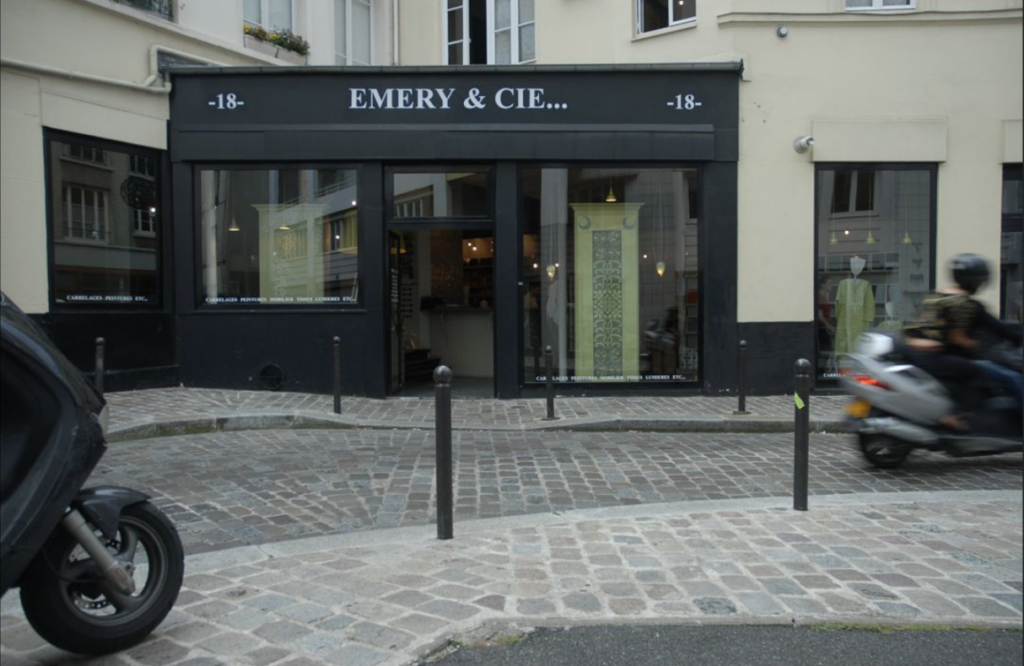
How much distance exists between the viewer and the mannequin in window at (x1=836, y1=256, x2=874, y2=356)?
1142cm

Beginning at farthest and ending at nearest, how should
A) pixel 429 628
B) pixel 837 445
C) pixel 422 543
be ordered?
1. pixel 837 445
2. pixel 422 543
3. pixel 429 628

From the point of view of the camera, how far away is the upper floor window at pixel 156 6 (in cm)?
1026

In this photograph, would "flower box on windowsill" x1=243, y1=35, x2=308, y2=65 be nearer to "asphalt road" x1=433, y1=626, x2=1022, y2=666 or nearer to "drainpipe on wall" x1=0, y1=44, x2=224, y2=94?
"drainpipe on wall" x1=0, y1=44, x2=224, y2=94

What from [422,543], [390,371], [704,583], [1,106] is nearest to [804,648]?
[704,583]

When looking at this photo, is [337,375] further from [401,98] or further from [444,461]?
[444,461]

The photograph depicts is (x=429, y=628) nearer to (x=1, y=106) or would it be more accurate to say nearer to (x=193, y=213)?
(x=1, y=106)

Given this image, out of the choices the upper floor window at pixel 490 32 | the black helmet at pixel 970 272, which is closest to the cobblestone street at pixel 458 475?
the black helmet at pixel 970 272

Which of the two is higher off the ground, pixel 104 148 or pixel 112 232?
pixel 104 148

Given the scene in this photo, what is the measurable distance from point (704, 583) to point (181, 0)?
1093cm

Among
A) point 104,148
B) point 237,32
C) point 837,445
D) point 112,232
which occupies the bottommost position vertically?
point 837,445

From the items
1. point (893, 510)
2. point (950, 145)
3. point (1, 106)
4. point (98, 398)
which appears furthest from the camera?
point (950, 145)

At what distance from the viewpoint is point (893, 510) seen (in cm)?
541

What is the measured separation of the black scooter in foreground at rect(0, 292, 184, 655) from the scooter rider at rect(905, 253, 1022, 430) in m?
5.71

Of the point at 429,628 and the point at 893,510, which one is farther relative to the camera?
the point at 893,510
